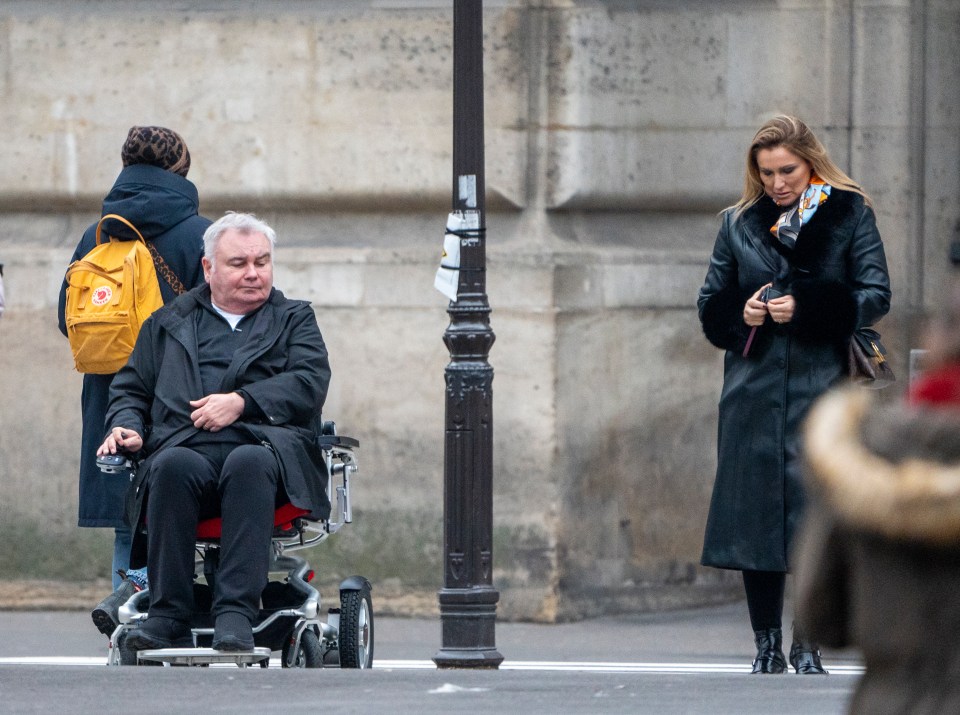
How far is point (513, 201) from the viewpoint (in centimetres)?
896

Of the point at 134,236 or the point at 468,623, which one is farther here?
the point at 134,236

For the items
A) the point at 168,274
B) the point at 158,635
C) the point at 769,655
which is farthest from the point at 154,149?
the point at 769,655

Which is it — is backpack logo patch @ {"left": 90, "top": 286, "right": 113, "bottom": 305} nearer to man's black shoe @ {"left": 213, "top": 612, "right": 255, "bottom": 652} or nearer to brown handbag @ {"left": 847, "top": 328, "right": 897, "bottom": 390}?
man's black shoe @ {"left": 213, "top": 612, "right": 255, "bottom": 652}

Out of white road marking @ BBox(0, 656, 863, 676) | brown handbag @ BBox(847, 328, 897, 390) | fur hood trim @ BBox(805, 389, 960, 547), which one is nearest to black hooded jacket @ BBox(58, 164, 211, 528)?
white road marking @ BBox(0, 656, 863, 676)

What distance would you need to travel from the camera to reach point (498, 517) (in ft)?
29.3

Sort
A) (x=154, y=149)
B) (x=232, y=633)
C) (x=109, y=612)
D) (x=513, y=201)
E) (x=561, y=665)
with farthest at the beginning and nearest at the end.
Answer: (x=513, y=201) < (x=561, y=665) < (x=154, y=149) < (x=109, y=612) < (x=232, y=633)

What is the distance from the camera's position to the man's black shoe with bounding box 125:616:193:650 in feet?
20.5

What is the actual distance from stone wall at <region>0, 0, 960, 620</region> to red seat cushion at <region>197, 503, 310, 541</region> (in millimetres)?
2458

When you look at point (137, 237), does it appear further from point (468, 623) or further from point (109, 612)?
point (468, 623)

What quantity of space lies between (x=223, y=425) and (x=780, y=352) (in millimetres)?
1853

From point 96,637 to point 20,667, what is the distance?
7.04ft

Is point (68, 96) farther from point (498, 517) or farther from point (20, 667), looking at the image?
point (20, 667)

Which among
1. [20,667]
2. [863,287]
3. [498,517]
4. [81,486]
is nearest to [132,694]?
[20,667]

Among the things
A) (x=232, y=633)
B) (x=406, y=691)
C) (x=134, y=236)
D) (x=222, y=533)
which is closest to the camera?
(x=406, y=691)
